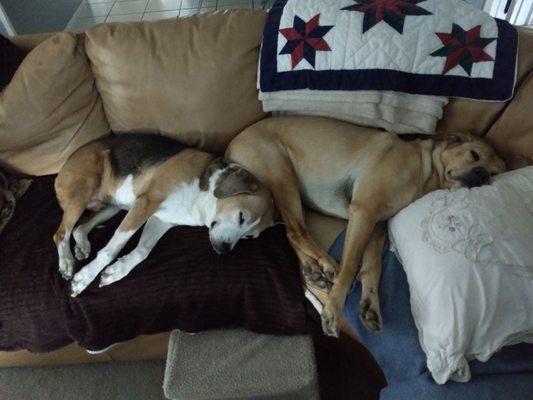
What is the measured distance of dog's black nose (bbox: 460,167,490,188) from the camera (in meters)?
1.65

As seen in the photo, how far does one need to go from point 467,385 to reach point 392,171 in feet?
2.88

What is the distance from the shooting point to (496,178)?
1.61 metres

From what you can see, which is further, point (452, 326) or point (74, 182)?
point (74, 182)

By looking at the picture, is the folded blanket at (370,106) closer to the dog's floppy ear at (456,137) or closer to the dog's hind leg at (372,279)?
the dog's floppy ear at (456,137)

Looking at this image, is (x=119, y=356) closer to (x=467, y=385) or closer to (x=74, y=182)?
(x=74, y=182)

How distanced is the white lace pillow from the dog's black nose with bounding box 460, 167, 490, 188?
157 millimetres

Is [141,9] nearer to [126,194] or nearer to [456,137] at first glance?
[126,194]

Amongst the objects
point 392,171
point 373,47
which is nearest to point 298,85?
point 373,47

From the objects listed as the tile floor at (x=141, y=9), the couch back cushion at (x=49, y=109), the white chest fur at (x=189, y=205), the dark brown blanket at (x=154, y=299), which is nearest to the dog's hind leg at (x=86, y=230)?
the dark brown blanket at (x=154, y=299)

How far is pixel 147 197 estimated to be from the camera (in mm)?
1831

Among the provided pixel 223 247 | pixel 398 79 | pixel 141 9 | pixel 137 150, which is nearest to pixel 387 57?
pixel 398 79

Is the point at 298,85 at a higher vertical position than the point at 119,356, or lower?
higher

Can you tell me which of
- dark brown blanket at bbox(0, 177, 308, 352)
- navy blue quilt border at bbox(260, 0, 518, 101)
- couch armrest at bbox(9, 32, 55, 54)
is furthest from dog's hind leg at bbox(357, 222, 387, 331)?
couch armrest at bbox(9, 32, 55, 54)

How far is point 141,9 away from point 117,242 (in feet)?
16.0
